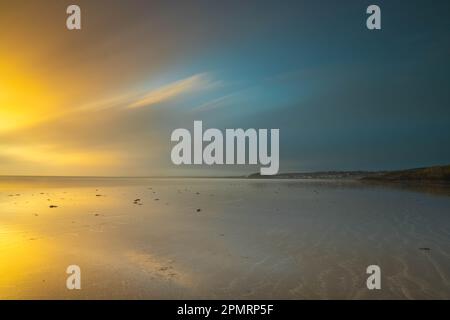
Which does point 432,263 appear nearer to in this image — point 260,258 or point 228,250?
point 260,258

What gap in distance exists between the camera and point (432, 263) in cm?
762

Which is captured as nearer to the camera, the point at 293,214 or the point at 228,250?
the point at 228,250

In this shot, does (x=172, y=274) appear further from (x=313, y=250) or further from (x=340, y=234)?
(x=340, y=234)

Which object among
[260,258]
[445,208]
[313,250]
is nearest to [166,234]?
[260,258]

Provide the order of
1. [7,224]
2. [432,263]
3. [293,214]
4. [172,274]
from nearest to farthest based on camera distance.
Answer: [172,274]
[432,263]
[7,224]
[293,214]

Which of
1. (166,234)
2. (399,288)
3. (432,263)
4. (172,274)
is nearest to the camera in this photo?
(399,288)

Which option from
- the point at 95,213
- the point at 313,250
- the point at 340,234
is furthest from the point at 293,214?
the point at 95,213

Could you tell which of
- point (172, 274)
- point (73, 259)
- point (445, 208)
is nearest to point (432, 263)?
point (172, 274)

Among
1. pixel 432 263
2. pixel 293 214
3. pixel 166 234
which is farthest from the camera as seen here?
pixel 293 214
